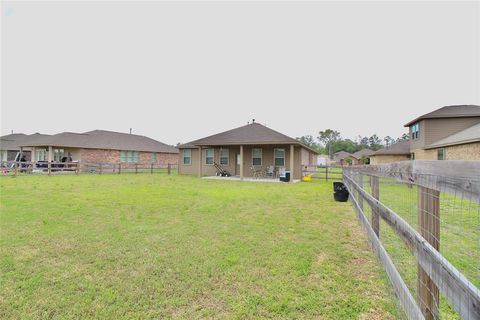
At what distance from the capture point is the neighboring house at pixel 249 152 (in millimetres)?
16891

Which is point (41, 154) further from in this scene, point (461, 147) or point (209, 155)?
point (461, 147)

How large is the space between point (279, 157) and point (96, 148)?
1812 centimetres

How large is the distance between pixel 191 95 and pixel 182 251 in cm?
2677

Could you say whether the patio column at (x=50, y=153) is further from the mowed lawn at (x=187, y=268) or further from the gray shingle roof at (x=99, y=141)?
the mowed lawn at (x=187, y=268)

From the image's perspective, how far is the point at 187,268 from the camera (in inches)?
130

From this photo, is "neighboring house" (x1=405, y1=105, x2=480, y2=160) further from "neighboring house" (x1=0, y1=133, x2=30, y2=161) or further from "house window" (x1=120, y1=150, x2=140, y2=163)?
"neighboring house" (x1=0, y1=133, x2=30, y2=161)

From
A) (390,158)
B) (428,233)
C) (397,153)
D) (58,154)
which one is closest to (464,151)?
(397,153)

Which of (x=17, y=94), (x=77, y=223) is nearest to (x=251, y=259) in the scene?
(x=77, y=223)

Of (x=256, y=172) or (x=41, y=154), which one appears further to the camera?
(x=41, y=154)

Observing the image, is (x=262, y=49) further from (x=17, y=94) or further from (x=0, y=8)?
(x=17, y=94)

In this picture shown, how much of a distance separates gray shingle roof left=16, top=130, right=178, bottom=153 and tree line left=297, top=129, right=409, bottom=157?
68.1 meters

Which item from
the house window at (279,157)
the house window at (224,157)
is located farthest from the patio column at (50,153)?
the house window at (279,157)

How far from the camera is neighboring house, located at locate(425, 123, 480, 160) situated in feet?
43.8

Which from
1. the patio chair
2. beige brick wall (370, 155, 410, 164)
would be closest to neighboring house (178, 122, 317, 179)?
the patio chair
